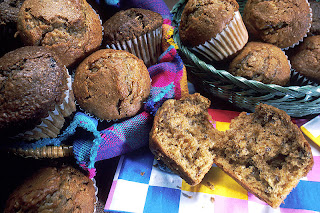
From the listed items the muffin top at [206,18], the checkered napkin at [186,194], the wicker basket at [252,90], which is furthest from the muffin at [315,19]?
the checkered napkin at [186,194]

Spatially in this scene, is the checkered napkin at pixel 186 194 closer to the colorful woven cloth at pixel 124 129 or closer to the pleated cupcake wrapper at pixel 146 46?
the colorful woven cloth at pixel 124 129

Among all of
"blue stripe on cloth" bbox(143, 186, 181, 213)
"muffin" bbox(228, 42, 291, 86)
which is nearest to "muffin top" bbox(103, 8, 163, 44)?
"muffin" bbox(228, 42, 291, 86)

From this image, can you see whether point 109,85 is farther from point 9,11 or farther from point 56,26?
point 9,11

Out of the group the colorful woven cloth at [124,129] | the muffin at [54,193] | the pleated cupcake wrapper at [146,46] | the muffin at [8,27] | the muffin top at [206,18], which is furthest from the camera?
the pleated cupcake wrapper at [146,46]

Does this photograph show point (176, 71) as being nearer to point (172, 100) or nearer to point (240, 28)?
point (172, 100)

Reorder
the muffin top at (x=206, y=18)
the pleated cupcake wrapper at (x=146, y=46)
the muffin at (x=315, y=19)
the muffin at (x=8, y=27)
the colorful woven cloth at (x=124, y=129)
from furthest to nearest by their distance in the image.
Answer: the muffin at (x=315, y=19), the pleated cupcake wrapper at (x=146, y=46), the muffin top at (x=206, y=18), the muffin at (x=8, y=27), the colorful woven cloth at (x=124, y=129)

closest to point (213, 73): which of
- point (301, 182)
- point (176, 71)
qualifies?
point (176, 71)

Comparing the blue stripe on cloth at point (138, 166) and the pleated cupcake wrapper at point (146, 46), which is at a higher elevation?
the pleated cupcake wrapper at point (146, 46)

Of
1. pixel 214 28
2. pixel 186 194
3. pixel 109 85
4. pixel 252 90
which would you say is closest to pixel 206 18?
pixel 214 28
